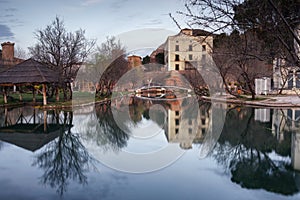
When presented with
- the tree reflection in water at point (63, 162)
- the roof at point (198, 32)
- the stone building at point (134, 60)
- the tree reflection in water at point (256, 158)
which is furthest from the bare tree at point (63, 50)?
the roof at point (198, 32)

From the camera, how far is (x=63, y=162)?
4.93 meters

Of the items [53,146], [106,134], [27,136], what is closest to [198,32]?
[53,146]

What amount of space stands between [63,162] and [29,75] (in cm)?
1044

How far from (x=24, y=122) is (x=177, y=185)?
7197 millimetres

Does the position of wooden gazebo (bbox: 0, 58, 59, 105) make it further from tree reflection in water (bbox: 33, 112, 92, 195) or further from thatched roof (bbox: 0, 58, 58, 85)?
tree reflection in water (bbox: 33, 112, 92, 195)

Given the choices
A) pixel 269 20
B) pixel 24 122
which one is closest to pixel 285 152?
pixel 269 20

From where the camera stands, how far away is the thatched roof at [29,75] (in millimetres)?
13930

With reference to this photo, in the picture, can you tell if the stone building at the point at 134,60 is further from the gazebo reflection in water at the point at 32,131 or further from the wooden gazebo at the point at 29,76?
the gazebo reflection in water at the point at 32,131

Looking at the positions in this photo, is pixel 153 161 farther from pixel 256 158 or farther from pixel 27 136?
pixel 27 136

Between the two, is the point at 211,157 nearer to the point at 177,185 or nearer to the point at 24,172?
Result: the point at 177,185

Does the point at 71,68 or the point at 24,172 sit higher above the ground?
the point at 71,68

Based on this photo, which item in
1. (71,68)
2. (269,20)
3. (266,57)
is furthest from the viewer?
(71,68)

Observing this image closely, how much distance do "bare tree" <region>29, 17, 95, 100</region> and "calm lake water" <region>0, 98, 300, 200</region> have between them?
8341 millimetres

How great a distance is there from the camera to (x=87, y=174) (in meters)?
4.19
